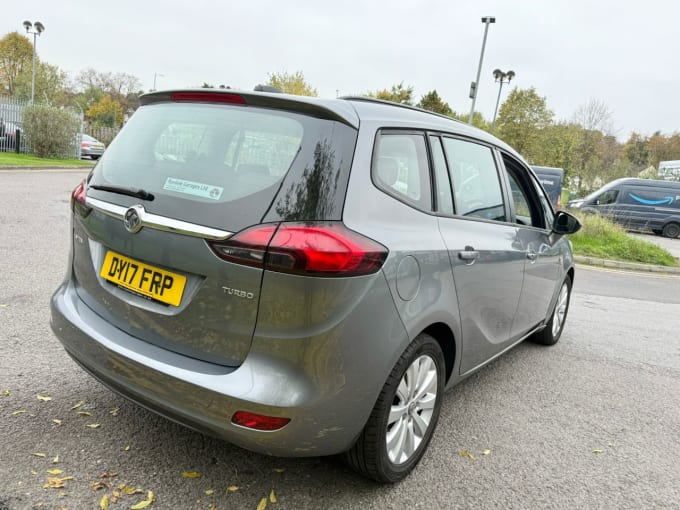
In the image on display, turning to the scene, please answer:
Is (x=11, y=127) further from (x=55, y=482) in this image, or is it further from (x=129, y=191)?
(x=55, y=482)

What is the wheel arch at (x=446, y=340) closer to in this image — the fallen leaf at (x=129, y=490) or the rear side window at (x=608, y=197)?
the fallen leaf at (x=129, y=490)

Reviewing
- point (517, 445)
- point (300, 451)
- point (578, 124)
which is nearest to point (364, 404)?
point (300, 451)

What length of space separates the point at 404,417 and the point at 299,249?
1.10 m

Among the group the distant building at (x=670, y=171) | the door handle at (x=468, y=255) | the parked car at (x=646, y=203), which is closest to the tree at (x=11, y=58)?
the parked car at (x=646, y=203)

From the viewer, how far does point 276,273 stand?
6.56 ft

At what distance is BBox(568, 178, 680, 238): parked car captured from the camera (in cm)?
2097

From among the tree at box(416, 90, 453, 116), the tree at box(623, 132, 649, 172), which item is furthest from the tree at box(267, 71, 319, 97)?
the tree at box(623, 132, 649, 172)

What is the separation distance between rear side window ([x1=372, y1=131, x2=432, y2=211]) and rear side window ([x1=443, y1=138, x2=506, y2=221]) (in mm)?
306

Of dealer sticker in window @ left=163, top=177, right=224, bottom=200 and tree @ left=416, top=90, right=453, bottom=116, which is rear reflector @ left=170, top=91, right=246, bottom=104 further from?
tree @ left=416, top=90, right=453, bottom=116

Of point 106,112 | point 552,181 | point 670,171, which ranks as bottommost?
point 552,181

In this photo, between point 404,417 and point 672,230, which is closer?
point 404,417

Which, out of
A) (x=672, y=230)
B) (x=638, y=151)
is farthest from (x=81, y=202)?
(x=638, y=151)

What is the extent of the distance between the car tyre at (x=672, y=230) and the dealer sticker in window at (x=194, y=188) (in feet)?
76.0

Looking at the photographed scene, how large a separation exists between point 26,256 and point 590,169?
89.7 feet
